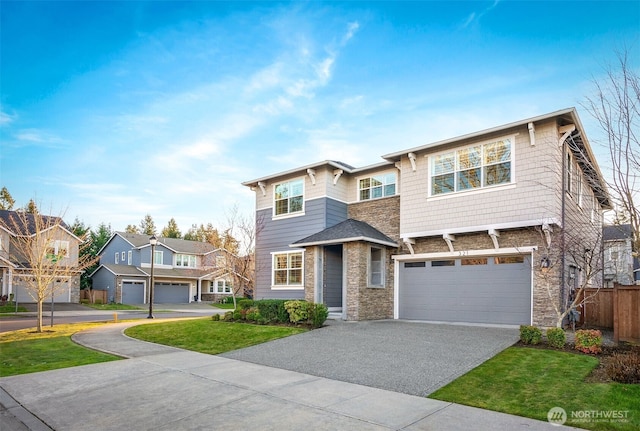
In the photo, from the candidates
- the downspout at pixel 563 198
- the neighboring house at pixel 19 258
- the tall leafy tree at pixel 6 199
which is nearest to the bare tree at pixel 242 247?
the neighboring house at pixel 19 258

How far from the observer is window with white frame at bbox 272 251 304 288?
19172mm

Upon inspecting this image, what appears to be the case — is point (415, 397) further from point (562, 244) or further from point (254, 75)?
point (254, 75)

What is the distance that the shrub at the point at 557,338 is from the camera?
991 cm

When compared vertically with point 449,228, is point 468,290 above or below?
below

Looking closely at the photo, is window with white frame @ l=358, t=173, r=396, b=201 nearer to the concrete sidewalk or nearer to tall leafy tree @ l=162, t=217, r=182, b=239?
the concrete sidewalk

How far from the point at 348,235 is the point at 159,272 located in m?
30.9

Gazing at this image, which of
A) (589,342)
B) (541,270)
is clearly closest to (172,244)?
(541,270)

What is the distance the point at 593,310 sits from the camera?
14367 millimetres

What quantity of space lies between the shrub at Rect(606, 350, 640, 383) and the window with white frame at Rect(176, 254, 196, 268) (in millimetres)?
42205

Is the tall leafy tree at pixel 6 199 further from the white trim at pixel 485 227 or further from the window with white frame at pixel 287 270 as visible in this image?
the white trim at pixel 485 227

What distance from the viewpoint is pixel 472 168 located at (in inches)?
586

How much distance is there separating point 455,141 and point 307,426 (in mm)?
11982

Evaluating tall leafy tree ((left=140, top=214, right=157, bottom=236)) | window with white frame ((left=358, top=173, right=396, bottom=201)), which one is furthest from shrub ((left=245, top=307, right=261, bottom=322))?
tall leafy tree ((left=140, top=214, right=157, bottom=236))

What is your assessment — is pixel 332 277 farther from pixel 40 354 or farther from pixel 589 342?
pixel 40 354
